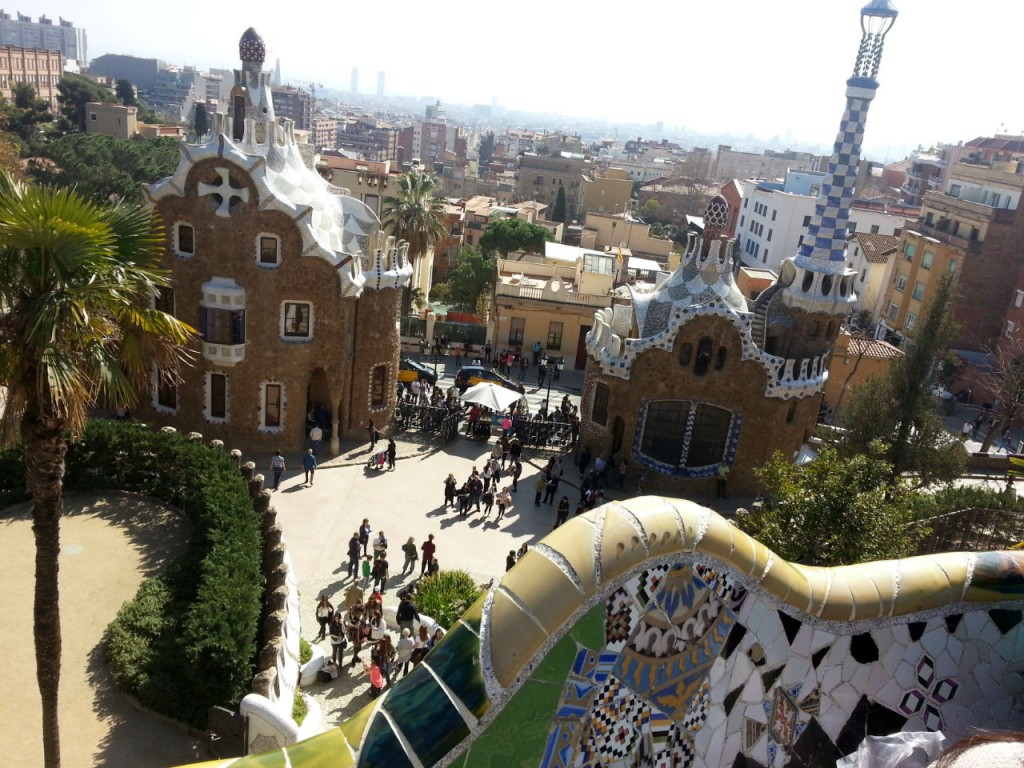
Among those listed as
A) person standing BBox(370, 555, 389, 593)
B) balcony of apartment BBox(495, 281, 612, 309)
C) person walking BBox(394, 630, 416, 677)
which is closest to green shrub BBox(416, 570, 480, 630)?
person standing BBox(370, 555, 389, 593)

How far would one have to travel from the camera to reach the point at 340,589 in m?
18.6

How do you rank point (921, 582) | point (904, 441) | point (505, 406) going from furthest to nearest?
point (505, 406) < point (904, 441) < point (921, 582)

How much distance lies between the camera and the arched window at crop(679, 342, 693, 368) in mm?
25016

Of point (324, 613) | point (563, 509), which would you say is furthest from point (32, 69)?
point (324, 613)

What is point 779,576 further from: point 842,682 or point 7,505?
point 7,505

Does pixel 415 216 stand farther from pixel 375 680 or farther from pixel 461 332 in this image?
pixel 375 680

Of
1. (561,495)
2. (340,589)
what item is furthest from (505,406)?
(340,589)

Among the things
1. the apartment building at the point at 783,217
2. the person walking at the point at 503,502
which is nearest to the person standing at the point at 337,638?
the person walking at the point at 503,502

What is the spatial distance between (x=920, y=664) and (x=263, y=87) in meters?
25.3

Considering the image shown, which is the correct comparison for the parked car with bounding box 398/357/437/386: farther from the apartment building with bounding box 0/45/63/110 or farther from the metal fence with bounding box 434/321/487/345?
the apartment building with bounding box 0/45/63/110

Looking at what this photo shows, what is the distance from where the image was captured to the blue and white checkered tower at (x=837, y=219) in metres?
25.7

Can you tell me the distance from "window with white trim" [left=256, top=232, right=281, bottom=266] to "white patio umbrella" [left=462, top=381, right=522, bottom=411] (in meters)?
7.50

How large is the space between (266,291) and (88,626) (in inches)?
486

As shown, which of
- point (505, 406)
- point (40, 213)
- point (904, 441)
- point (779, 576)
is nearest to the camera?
point (779, 576)
